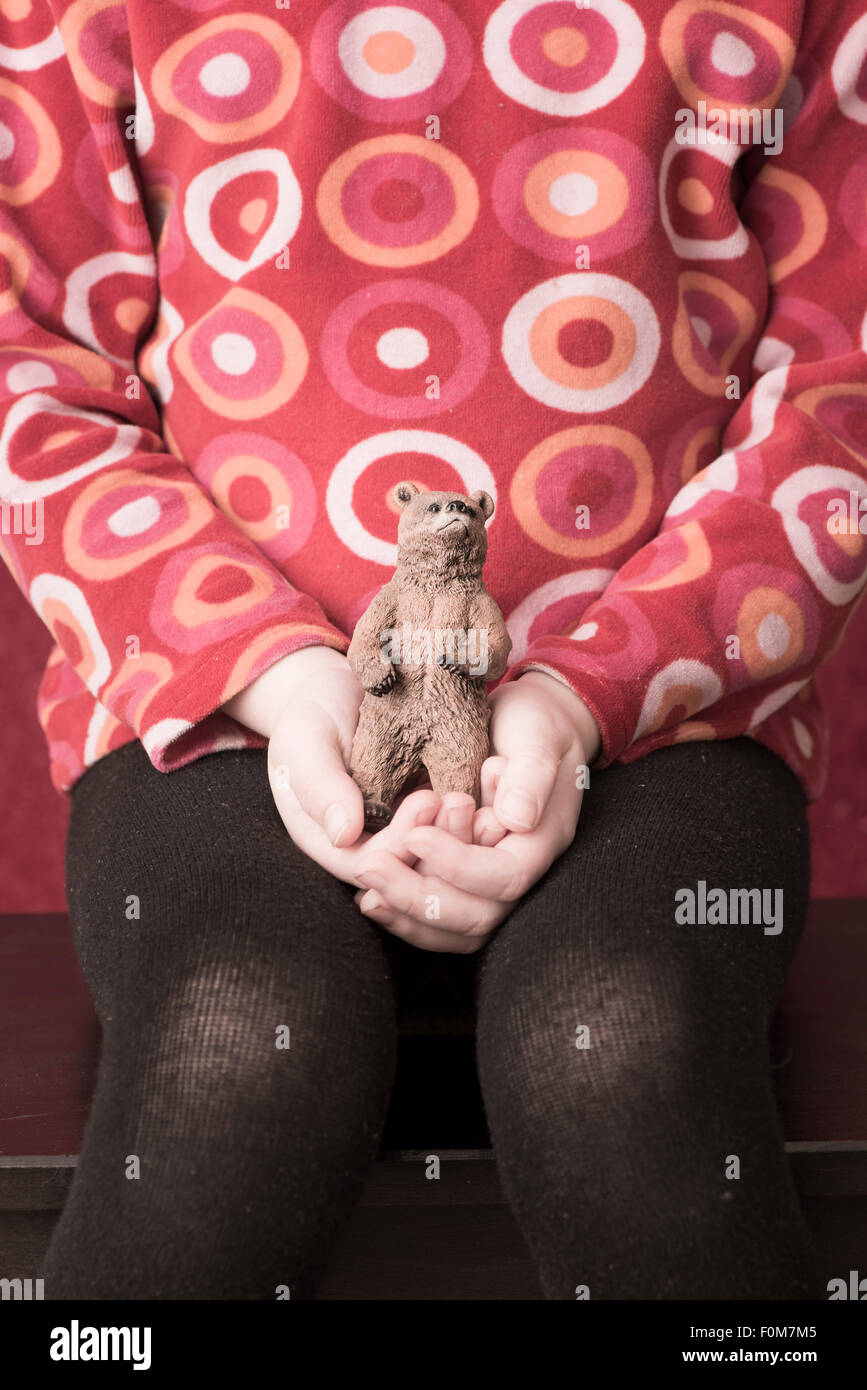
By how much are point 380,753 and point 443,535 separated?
0.35 feet

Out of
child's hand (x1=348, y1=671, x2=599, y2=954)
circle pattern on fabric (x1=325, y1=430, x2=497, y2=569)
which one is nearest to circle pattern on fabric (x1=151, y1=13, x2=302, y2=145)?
circle pattern on fabric (x1=325, y1=430, x2=497, y2=569)

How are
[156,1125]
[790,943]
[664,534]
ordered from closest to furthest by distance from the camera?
[156,1125] < [790,943] < [664,534]

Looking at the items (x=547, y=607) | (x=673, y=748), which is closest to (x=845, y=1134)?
(x=673, y=748)

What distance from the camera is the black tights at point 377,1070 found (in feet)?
1.51

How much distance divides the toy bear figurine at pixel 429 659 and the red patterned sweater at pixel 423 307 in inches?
5.1

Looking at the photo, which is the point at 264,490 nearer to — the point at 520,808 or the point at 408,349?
the point at 408,349

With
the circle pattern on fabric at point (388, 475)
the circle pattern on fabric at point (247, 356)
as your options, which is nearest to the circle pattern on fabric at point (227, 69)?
the circle pattern on fabric at point (247, 356)

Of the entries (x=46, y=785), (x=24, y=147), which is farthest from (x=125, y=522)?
(x=46, y=785)

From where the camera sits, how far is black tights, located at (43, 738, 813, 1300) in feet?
1.51

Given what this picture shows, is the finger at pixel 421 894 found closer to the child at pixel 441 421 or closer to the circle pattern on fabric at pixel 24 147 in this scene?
the child at pixel 441 421

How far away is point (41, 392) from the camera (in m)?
0.75

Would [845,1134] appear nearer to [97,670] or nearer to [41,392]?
[97,670]

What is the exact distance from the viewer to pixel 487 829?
0.57 m

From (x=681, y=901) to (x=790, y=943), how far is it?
0.10 meters
